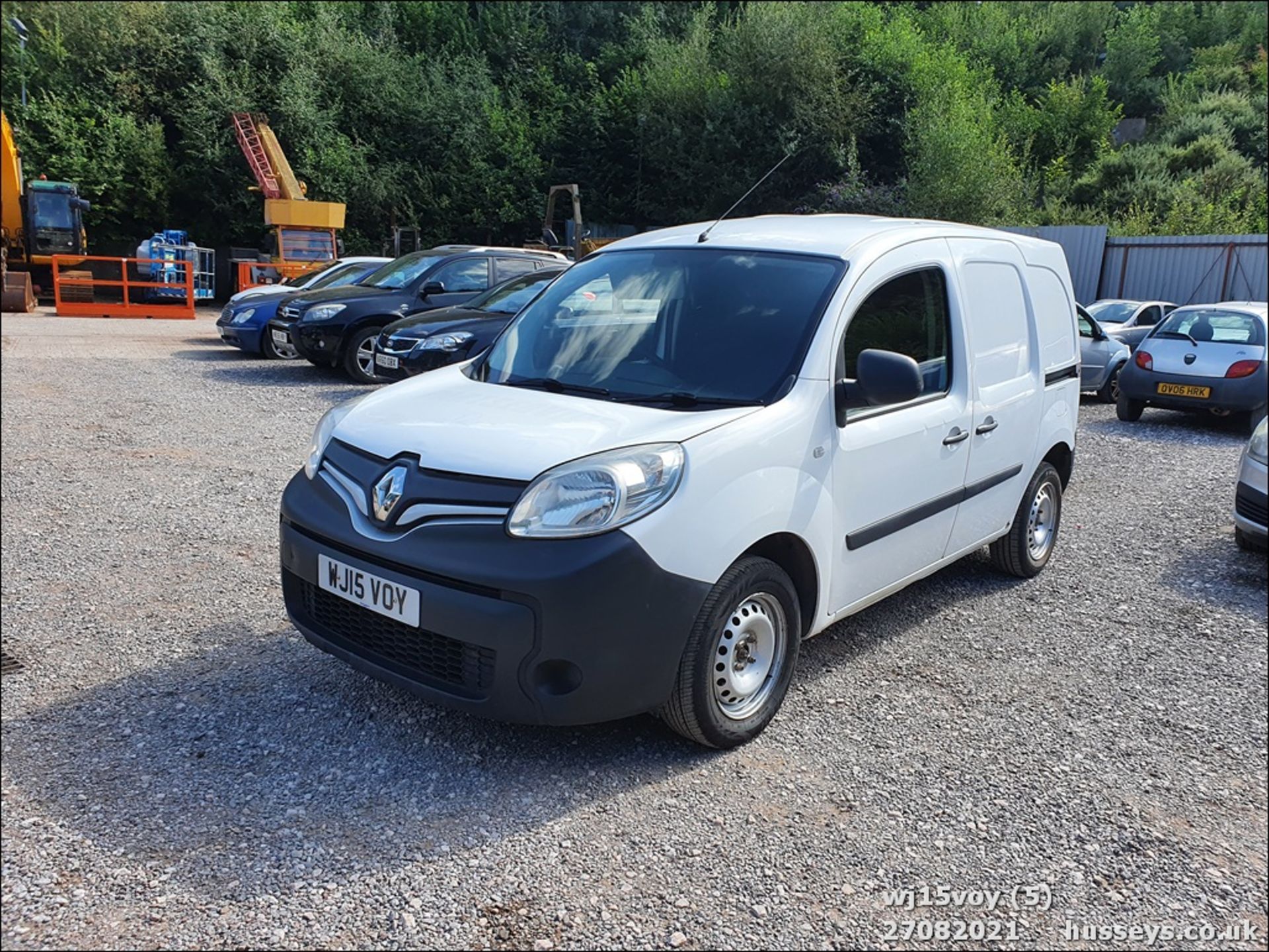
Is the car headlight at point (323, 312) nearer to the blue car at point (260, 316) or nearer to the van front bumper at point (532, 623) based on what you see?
the blue car at point (260, 316)

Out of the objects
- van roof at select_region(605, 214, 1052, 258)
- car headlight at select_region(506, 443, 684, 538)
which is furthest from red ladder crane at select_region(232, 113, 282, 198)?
car headlight at select_region(506, 443, 684, 538)


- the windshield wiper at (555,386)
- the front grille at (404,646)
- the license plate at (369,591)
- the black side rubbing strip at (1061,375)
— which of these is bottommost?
the front grille at (404,646)

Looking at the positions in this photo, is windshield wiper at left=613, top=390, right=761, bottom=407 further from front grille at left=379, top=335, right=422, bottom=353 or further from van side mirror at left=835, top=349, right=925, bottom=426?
front grille at left=379, top=335, right=422, bottom=353

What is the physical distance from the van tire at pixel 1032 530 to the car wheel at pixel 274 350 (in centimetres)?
971

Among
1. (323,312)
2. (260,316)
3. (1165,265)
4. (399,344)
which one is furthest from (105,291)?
(1165,265)

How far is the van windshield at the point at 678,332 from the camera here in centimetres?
351

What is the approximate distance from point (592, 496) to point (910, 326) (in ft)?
6.10

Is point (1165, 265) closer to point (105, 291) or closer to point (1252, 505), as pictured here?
point (1252, 505)

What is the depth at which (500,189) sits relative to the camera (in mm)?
31766

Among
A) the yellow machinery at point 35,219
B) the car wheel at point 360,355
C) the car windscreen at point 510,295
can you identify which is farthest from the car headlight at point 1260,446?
the yellow machinery at point 35,219

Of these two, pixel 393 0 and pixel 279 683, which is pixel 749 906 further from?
pixel 393 0

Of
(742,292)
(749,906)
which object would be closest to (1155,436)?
(742,292)

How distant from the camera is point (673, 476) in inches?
117

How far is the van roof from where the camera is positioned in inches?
155
